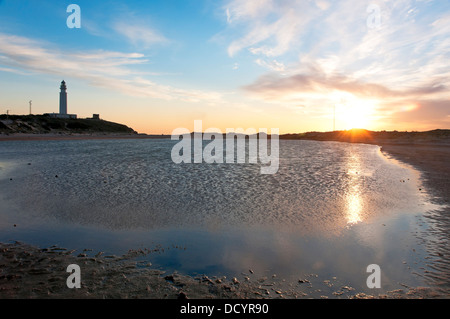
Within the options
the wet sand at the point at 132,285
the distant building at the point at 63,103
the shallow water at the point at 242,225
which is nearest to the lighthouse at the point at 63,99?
the distant building at the point at 63,103

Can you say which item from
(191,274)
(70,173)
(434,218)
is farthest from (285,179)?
(70,173)

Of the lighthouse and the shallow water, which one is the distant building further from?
the shallow water

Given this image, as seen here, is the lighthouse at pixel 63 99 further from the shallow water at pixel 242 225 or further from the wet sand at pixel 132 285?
the wet sand at pixel 132 285

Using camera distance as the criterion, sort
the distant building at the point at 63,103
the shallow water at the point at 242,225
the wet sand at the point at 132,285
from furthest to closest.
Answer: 1. the distant building at the point at 63,103
2. the shallow water at the point at 242,225
3. the wet sand at the point at 132,285

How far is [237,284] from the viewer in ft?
17.8

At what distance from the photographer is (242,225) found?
9273 mm

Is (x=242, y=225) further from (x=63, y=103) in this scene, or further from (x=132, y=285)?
(x=63, y=103)

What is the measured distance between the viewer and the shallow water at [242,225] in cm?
630

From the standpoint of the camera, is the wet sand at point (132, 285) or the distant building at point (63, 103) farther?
the distant building at point (63, 103)

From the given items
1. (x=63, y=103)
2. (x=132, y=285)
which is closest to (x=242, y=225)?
(x=132, y=285)

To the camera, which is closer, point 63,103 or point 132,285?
point 132,285

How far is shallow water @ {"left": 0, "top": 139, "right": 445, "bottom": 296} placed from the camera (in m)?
6.30

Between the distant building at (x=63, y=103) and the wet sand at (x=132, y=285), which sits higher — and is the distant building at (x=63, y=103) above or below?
above
